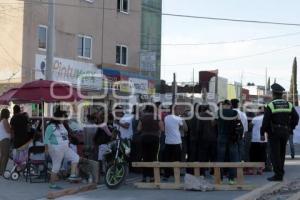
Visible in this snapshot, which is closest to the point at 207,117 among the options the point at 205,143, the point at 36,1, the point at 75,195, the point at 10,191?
the point at 205,143

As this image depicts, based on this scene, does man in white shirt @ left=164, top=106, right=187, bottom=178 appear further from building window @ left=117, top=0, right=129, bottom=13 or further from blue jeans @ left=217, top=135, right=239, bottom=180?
building window @ left=117, top=0, right=129, bottom=13

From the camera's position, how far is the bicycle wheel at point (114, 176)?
41.8 ft

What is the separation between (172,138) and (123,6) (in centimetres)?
2217

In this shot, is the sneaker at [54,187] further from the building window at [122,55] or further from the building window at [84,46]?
the building window at [122,55]

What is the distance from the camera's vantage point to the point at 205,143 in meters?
14.4

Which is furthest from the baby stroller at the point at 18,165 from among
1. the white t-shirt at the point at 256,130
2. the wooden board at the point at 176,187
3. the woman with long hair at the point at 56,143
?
the white t-shirt at the point at 256,130

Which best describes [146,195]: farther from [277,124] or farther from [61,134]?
[277,124]

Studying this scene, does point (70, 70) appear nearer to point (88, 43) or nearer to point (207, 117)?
point (88, 43)

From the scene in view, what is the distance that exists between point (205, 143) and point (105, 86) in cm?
1811

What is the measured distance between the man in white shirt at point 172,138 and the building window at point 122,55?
20.3 m

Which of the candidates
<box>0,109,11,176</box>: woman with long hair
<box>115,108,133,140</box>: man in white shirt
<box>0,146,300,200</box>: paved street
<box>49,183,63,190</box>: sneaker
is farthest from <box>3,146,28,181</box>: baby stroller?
<box>115,108,133,140</box>: man in white shirt

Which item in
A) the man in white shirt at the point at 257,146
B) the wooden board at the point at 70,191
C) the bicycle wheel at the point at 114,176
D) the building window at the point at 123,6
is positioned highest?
the building window at the point at 123,6

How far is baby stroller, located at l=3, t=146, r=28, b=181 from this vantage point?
14094mm

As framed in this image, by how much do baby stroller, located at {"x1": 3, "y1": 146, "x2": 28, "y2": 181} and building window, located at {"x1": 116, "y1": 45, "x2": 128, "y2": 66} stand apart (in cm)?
2025
